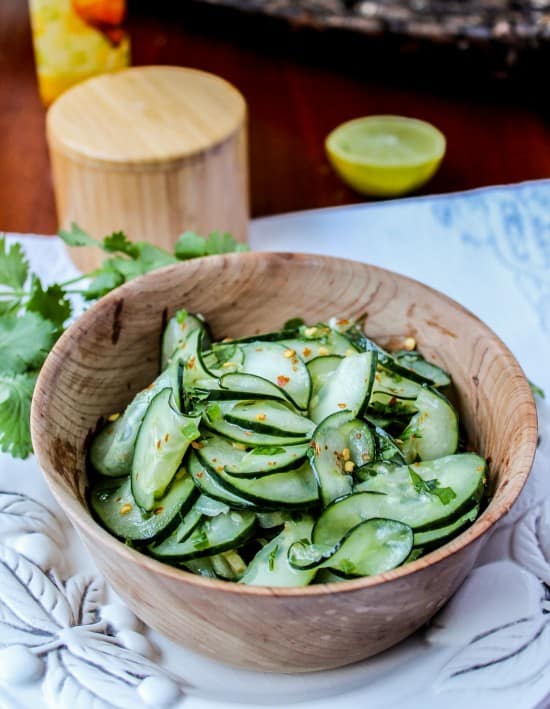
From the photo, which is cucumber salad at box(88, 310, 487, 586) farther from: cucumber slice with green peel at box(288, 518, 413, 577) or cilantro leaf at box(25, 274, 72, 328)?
cilantro leaf at box(25, 274, 72, 328)

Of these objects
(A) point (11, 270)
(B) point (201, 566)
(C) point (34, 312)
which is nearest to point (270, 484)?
(B) point (201, 566)

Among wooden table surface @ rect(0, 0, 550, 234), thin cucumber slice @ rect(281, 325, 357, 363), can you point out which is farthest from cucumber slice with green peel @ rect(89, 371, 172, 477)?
wooden table surface @ rect(0, 0, 550, 234)

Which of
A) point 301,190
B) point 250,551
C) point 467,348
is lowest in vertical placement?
point 301,190

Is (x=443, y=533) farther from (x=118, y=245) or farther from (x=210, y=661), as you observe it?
(x=118, y=245)

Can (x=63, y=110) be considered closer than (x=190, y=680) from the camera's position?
No

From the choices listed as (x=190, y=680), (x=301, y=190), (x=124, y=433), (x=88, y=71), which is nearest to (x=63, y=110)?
(x=88, y=71)

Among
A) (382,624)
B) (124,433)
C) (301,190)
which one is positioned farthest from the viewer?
(301,190)

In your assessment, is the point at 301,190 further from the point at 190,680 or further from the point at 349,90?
the point at 190,680
